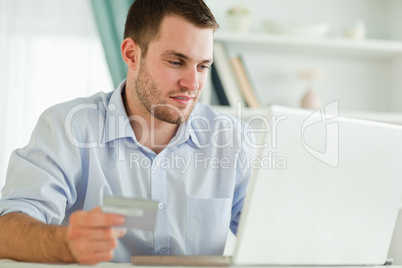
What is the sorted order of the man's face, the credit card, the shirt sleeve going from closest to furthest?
1. the credit card
2. the shirt sleeve
3. the man's face

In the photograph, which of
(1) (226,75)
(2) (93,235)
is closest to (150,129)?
(2) (93,235)

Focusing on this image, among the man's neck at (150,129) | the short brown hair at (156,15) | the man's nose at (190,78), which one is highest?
the short brown hair at (156,15)

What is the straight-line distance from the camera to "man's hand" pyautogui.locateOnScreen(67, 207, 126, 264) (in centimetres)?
77

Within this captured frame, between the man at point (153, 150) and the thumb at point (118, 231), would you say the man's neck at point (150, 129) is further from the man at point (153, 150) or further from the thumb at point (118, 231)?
the thumb at point (118, 231)

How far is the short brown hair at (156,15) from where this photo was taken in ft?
4.48

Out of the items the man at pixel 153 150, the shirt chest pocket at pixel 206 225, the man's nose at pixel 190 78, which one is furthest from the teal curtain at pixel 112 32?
the shirt chest pocket at pixel 206 225

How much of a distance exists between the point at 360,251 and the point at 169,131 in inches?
29.7

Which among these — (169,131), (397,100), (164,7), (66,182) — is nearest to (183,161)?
(169,131)

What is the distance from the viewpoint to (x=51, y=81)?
244 cm

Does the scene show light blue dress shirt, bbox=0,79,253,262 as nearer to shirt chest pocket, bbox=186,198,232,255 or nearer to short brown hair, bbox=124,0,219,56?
shirt chest pocket, bbox=186,198,232,255

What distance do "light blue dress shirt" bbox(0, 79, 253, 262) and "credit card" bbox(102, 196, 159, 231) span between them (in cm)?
48

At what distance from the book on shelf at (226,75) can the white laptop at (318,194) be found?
134 centimetres

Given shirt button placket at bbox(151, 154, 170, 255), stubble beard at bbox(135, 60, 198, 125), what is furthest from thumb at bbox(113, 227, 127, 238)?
stubble beard at bbox(135, 60, 198, 125)

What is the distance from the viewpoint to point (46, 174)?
1.18 metres
